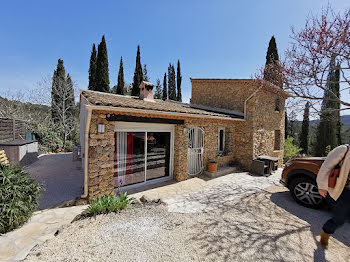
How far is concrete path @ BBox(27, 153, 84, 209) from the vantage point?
16.1 ft

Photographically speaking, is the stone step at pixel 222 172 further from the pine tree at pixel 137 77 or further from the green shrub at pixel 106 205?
the pine tree at pixel 137 77

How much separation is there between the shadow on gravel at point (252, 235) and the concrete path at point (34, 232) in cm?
301

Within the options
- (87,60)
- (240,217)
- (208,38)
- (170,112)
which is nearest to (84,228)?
(240,217)

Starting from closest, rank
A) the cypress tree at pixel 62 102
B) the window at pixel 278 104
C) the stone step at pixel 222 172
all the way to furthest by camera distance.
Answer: the stone step at pixel 222 172, the window at pixel 278 104, the cypress tree at pixel 62 102

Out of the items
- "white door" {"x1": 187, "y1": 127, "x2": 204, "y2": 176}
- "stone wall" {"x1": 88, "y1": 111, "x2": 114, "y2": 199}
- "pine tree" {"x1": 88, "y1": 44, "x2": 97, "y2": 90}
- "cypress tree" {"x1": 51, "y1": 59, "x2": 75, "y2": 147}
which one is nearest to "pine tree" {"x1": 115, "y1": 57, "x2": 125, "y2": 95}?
"pine tree" {"x1": 88, "y1": 44, "x2": 97, "y2": 90}

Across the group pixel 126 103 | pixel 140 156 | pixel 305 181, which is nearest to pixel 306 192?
pixel 305 181

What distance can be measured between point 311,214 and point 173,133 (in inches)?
210

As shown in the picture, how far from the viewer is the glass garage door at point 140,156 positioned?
5.88 metres

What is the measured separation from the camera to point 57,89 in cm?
1675

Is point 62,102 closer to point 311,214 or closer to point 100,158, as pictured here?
point 100,158

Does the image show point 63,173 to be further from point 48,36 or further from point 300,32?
point 300,32

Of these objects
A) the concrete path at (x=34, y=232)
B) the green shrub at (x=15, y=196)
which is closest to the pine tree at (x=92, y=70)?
the green shrub at (x=15, y=196)

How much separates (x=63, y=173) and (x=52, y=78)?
14.4 meters

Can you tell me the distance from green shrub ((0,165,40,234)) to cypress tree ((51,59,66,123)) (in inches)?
585
